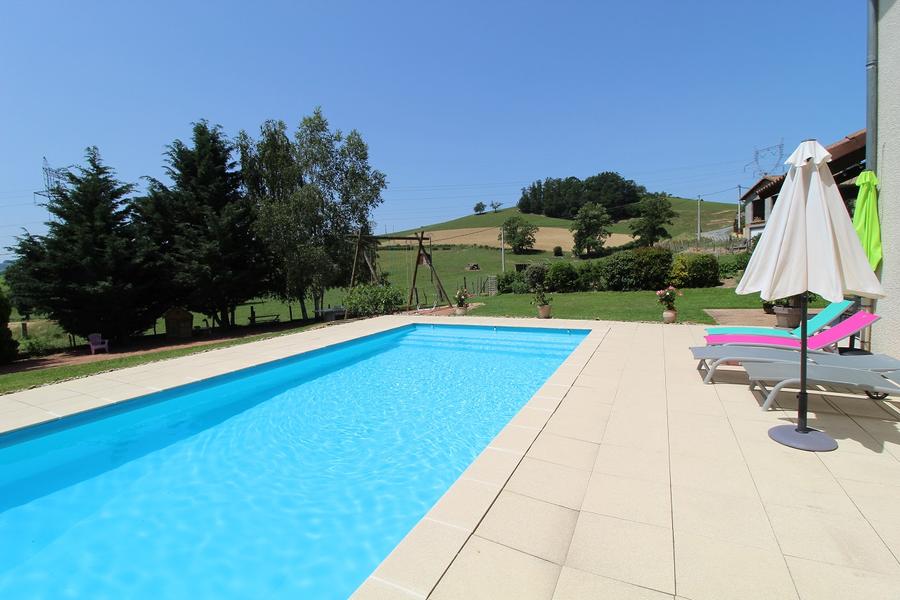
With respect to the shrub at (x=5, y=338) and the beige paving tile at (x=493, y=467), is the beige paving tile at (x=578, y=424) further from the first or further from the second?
the shrub at (x=5, y=338)

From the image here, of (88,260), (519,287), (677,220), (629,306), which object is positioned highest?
(677,220)

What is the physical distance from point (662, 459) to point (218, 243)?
1593 cm

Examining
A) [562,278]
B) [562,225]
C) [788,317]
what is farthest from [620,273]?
[562,225]

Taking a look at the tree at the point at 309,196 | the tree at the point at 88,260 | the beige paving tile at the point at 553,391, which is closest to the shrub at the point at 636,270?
the tree at the point at 309,196

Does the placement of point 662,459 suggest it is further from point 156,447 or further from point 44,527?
point 156,447

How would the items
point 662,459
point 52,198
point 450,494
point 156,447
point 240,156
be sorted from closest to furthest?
point 450,494
point 662,459
point 156,447
point 52,198
point 240,156

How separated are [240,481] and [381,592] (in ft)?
9.15

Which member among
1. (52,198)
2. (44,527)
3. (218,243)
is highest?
(52,198)

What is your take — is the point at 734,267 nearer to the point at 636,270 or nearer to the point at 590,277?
the point at 636,270

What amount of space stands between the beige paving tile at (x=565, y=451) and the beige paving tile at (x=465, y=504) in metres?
0.65

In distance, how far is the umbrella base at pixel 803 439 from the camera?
10.4ft

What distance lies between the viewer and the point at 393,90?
1731 cm

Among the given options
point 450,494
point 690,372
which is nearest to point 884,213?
point 690,372

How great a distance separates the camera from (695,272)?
17.3 m
